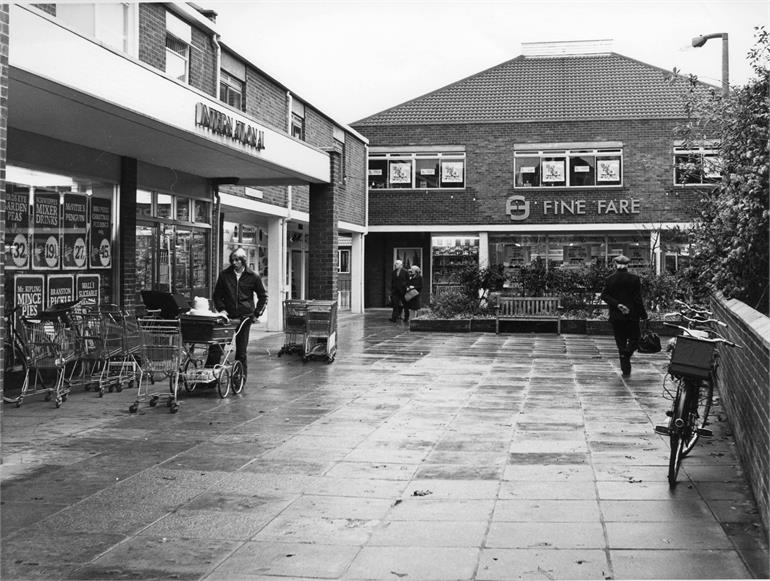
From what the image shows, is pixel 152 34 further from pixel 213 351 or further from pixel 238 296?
pixel 213 351

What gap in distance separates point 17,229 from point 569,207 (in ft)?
77.6

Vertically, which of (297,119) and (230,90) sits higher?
(297,119)

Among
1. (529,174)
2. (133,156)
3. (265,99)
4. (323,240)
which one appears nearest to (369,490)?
(133,156)

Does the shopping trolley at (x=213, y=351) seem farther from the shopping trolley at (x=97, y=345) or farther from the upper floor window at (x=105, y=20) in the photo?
the upper floor window at (x=105, y=20)

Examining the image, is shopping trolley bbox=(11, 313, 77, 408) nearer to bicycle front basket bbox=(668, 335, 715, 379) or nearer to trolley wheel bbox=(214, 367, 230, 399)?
trolley wheel bbox=(214, 367, 230, 399)

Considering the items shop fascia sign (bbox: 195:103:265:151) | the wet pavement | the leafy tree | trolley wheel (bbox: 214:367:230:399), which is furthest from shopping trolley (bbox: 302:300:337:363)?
the leafy tree

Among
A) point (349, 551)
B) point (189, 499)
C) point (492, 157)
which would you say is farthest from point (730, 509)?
point (492, 157)

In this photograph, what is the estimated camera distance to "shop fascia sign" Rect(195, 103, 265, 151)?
11.5 meters

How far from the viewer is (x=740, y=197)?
9.60 m

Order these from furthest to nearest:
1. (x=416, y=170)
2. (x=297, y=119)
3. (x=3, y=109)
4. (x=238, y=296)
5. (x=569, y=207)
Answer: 1. (x=416, y=170)
2. (x=569, y=207)
3. (x=297, y=119)
4. (x=238, y=296)
5. (x=3, y=109)

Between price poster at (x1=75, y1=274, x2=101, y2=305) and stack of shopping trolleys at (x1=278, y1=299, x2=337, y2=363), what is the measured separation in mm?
3377

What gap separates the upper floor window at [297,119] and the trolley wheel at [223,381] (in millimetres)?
12817

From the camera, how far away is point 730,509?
583 cm

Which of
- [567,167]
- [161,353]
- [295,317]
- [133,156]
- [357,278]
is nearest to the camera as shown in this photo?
[161,353]
